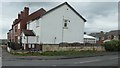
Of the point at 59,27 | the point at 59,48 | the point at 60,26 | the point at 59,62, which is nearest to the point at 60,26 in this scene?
the point at 60,26

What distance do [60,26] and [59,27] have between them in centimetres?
25

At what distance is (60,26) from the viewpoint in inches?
1594

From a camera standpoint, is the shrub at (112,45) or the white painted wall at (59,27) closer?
the shrub at (112,45)

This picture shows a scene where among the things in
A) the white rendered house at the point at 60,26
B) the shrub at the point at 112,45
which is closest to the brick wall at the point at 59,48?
the shrub at the point at 112,45

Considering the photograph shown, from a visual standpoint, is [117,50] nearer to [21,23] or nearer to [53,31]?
[53,31]

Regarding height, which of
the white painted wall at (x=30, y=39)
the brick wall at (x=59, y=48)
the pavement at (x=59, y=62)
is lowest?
the pavement at (x=59, y=62)

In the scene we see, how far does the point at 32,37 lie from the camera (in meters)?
41.5

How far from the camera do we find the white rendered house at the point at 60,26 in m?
39.4

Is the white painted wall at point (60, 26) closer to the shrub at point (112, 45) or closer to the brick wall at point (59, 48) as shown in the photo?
the brick wall at point (59, 48)

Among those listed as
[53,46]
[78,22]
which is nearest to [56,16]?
[78,22]

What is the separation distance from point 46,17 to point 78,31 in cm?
643

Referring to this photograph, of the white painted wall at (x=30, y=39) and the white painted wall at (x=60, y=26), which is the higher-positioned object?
the white painted wall at (x=60, y=26)

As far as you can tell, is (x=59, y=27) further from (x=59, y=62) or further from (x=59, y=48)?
(x=59, y=62)

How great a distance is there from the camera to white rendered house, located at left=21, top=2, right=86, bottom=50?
129ft
